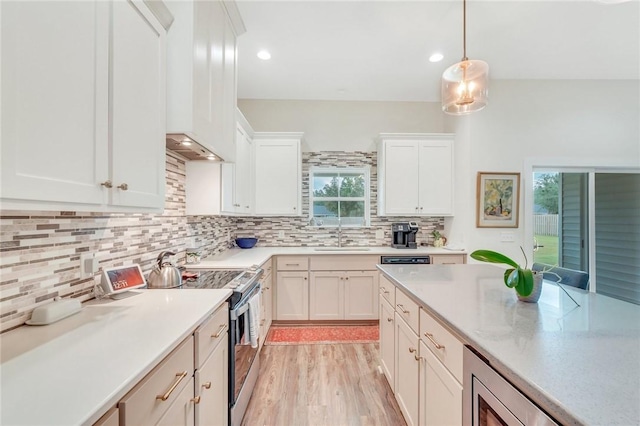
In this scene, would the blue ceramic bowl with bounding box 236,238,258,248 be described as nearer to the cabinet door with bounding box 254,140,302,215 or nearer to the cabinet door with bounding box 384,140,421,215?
the cabinet door with bounding box 254,140,302,215

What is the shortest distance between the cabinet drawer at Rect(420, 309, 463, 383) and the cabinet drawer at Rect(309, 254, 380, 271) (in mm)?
1856

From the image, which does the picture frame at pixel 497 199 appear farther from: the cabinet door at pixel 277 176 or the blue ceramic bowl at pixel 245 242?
the blue ceramic bowl at pixel 245 242

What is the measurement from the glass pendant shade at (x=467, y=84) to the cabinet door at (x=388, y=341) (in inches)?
64.8

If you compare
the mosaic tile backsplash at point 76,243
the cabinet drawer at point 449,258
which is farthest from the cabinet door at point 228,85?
the cabinet drawer at point 449,258

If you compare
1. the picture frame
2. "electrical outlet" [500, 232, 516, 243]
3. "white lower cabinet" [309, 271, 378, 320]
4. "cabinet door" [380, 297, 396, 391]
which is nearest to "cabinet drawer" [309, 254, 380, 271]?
"white lower cabinet" [309, 271, 378, 320]

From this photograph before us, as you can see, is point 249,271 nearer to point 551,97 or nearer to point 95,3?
point 95,3

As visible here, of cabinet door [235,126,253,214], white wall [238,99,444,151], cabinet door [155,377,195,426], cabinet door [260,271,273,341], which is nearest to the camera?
cabinet door [155,377,195,426]

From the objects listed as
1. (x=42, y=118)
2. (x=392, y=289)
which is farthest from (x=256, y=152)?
(x=42, y=118)

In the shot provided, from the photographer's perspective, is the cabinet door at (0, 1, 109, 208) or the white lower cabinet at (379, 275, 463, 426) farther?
the white lower cabinet at (379, 275, 463, 426)

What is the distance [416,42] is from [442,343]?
105 inches

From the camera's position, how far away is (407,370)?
1591 mm

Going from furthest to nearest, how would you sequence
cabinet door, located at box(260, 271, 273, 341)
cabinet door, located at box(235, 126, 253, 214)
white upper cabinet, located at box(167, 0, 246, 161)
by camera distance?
1. cabinet door, located at box(235, 126, 253, 214)
2. cabinet door, located at box(260, 271, 273, 341)
3. white upper cabinet, located at box(167, 0, 246, 161)

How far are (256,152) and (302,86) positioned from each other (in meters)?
1.03

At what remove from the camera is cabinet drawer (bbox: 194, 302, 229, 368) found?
3.76ft
